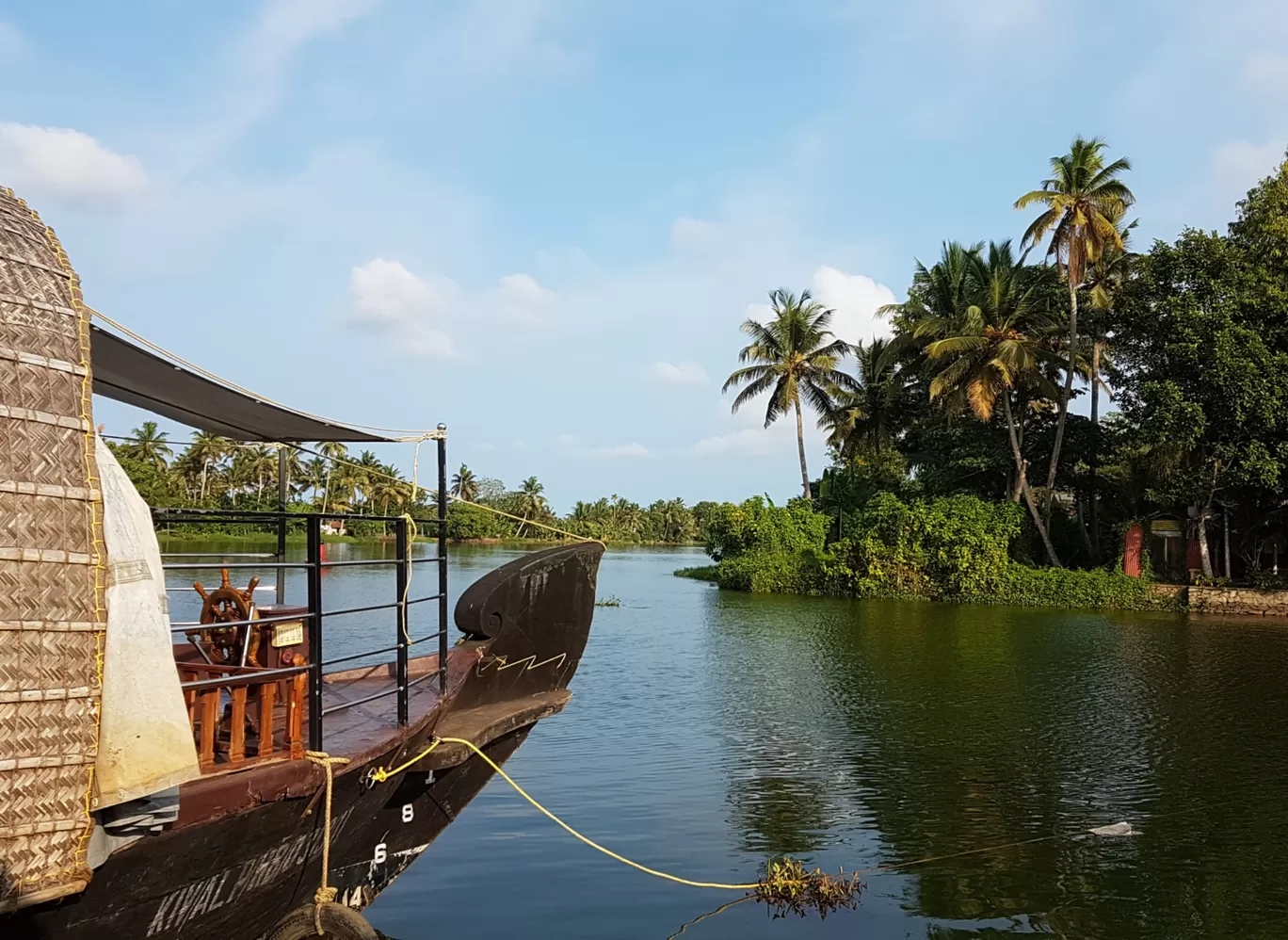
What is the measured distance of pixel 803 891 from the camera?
5.95 metres

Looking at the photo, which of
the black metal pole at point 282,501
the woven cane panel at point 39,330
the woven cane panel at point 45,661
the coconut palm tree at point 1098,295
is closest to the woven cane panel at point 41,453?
the woven cane panel at point 39,330

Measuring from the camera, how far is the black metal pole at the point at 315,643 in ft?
12.9

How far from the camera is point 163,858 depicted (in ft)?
10.9

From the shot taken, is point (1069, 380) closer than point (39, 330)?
No

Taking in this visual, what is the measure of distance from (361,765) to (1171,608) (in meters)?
22.5

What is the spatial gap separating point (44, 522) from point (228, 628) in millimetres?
1680

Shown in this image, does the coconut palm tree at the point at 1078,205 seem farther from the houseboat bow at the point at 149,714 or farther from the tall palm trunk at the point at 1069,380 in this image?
the houseboat bow at the point at 149,714

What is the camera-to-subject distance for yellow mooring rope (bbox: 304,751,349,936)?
3.85 metres

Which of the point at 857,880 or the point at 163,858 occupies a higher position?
the point at 163,858

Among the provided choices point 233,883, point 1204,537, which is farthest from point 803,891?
point 1204,537

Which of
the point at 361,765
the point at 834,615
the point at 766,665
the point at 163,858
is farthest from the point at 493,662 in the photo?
the point at 834,615

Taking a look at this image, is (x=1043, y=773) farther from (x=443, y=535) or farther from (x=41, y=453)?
(x=41, y=453)

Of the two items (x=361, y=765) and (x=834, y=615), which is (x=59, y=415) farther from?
(x=834, y=615)

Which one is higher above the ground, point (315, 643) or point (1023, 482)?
point (1023, 482)
